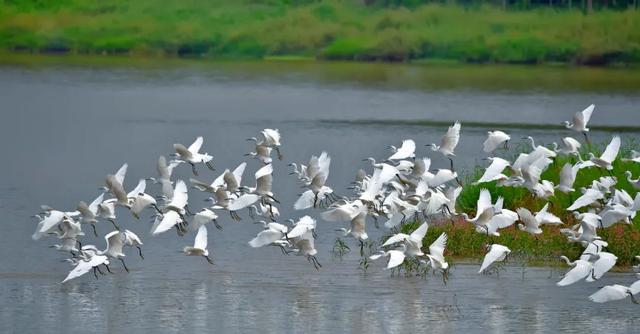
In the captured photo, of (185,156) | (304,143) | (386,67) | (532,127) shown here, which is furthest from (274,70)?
(185,156)

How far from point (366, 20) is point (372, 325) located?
165 ft

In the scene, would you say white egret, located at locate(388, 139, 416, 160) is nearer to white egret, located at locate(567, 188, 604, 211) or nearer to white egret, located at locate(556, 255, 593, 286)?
white egret, located at locate(567, 188, 604, 211)

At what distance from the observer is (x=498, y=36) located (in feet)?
211

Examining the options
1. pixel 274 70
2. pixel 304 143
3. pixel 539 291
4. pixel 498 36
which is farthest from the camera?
pixel 498 36

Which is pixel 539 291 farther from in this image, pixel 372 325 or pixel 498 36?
pixel 498 36

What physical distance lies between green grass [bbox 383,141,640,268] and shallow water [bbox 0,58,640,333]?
51cm

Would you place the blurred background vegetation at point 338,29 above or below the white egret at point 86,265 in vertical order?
above

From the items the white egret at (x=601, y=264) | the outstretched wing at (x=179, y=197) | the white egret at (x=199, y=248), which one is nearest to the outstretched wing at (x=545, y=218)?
the white egret at (x=601, y=264)

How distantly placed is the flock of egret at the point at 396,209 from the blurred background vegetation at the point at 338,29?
1683 inches

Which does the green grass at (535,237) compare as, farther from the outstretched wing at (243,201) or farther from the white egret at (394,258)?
the outstretched wing at (243,201)

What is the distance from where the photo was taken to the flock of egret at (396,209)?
18.6 metres

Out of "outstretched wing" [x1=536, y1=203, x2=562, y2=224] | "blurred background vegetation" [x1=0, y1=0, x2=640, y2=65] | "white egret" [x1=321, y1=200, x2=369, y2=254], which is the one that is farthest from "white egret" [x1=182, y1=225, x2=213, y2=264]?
"blurred background vegetation" [x1=0, y1=0, x2=640, y2=65]

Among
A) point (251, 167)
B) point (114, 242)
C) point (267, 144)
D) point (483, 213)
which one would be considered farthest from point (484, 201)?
point (251, 167)

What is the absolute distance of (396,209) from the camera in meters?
19.9
